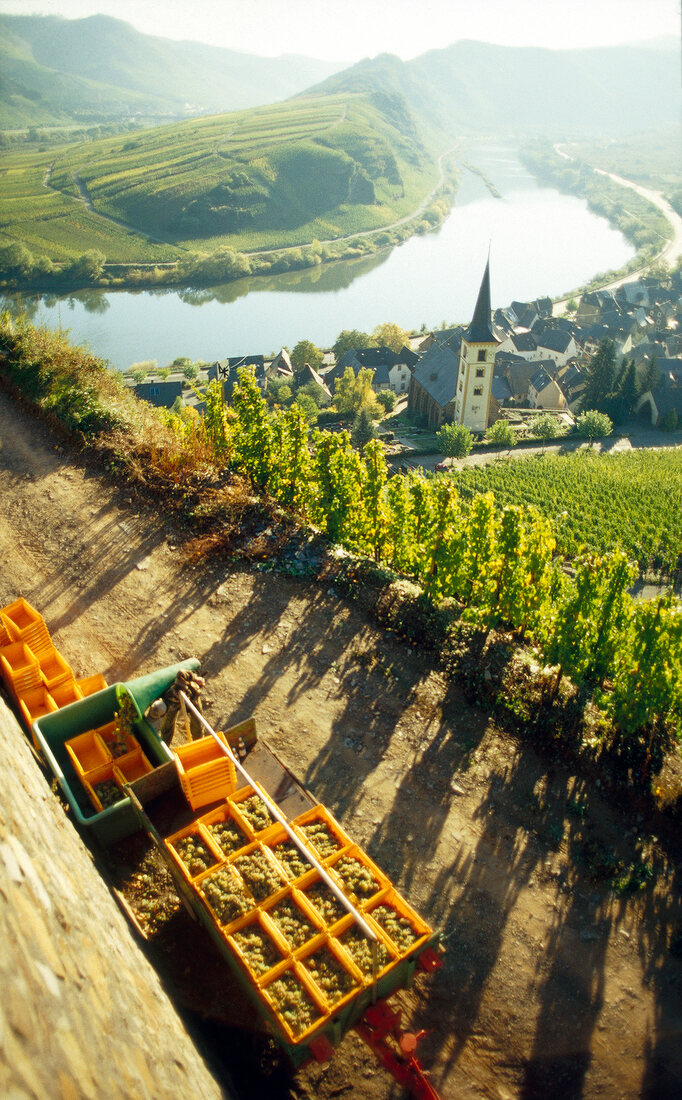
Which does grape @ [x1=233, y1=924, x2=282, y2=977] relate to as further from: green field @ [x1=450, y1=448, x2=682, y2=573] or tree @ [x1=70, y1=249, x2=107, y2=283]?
tree @ [x1=70, y1=249, x2=107, y2=283]

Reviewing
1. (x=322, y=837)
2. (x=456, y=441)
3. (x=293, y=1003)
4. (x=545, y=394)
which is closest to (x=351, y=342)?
(x=545, y=394)

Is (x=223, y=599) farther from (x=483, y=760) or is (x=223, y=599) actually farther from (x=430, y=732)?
(x=483, y=760)

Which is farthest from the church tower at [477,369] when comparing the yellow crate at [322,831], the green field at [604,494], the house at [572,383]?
the yellow crate at [322,831]


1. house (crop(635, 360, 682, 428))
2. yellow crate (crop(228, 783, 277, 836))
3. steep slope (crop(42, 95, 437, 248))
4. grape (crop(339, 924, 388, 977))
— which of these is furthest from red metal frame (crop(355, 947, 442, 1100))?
steep slope (crop(42, 95, 437, 248))

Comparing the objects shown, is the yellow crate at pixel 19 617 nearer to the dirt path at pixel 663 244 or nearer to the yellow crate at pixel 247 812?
the yellow crate at pixel 247 812

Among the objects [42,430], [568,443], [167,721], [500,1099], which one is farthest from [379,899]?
[568,443]
